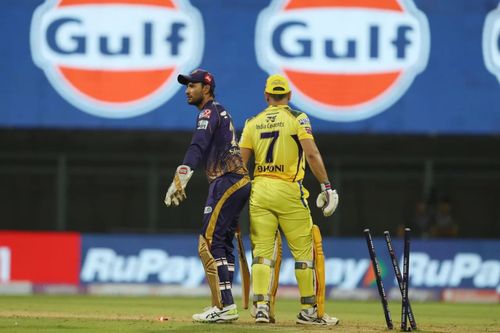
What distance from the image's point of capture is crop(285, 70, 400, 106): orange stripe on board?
17562 mm

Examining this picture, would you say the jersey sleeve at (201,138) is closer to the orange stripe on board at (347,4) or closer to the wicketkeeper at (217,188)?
the wicketkeeper at (217,188)

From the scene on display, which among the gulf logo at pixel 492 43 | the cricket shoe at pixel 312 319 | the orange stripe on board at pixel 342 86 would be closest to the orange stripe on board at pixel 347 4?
the orange stripe on board at pixel 342 86

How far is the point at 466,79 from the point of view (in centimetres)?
1783

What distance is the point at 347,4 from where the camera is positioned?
17531 mm

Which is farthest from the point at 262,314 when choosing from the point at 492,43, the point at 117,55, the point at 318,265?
the point at 492,43

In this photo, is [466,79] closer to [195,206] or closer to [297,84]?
[297,84]

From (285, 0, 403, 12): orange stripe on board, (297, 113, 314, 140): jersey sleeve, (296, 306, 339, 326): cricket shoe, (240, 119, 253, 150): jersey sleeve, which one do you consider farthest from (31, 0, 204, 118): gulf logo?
(296, 306, 339, 326): cricket shoe

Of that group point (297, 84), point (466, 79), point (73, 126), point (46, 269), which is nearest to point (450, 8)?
point (466, 79)

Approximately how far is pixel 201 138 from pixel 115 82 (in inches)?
292

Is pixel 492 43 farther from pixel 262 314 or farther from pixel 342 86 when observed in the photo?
pixel 262 314

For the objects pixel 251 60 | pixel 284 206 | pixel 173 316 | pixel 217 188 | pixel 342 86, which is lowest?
pixel 173 316

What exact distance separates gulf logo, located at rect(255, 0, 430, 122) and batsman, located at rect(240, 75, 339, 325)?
6.81 m

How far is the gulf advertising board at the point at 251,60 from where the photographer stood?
1748 cm

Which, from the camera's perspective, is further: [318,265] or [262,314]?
[318,265]
